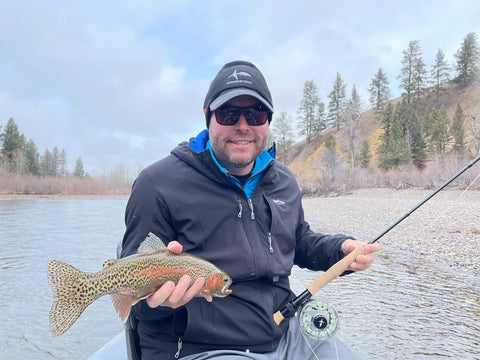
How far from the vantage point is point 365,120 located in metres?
66.2

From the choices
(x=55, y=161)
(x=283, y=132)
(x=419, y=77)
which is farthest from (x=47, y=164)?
(x=419, y=77)

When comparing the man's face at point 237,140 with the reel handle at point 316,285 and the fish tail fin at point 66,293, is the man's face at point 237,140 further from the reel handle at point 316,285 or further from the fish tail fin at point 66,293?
the fish tail fin at point 66,293

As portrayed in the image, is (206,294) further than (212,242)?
No

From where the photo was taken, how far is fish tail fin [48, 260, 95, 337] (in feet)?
7.34

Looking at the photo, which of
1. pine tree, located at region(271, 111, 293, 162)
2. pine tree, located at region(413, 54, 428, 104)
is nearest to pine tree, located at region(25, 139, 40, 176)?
pine tree, located at region(271, 111, 293, 162)

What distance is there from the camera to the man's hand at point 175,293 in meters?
2.19

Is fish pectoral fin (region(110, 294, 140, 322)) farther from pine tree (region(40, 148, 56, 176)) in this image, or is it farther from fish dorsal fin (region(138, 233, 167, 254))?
pine tree (region(40, 148, 56, 176))

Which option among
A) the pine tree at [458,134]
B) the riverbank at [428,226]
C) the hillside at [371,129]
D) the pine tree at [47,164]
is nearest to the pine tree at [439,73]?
the hillside at [371,129]

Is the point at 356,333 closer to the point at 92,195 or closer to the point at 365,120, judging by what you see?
the point at 92,195

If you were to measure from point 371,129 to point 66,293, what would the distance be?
64566mm

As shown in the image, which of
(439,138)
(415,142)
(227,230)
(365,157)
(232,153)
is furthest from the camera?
(365,157)

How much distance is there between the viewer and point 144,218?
2.51 m

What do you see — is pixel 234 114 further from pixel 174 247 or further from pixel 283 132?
pixel 283 132

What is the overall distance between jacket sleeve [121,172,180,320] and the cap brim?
Result: 71 cm
